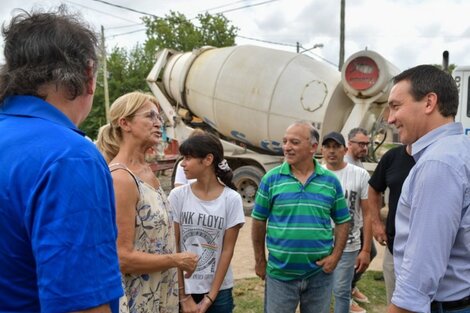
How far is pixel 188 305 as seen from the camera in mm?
2680

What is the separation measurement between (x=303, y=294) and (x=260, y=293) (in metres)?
1.77

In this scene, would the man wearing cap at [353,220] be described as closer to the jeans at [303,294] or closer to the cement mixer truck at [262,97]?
the jeans at [303,294]

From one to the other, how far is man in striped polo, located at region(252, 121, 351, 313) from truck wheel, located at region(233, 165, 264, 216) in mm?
5438

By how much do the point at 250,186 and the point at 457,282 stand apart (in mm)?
7065

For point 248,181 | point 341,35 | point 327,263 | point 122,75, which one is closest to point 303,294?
point 327,263

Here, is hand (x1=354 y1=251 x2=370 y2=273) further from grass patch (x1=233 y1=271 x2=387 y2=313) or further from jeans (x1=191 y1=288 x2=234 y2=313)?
jeans (x1=191 y1=288 x2=234 y2=313)

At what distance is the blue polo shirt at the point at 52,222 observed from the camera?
0.99 metres

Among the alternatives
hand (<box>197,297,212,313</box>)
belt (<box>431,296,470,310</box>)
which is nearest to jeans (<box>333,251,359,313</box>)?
hand (<box>197,297,212,313</box>)

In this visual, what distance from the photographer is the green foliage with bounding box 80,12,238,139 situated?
975 inches

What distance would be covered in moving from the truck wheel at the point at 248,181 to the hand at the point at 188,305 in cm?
590

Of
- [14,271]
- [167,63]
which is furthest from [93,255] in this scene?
[167,63]

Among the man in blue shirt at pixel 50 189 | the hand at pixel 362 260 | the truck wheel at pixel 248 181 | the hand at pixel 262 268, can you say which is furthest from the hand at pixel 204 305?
the truck wheel at pixel 248 181

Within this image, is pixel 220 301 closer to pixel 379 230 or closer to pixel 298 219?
pixel 298 219

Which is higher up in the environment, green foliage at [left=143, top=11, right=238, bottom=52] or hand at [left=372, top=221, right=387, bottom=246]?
green foliage at [left=143, top=11, right=238, bottom=52]
